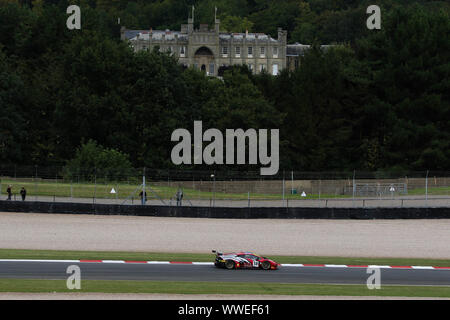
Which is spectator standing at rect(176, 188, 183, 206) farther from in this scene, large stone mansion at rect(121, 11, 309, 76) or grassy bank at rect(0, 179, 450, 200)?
large stone mansion at rect(121, 11, 309, 76)

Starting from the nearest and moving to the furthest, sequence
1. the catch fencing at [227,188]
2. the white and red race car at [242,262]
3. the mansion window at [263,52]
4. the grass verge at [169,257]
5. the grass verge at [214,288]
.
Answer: the grass verge at [214,288], the white and red race car at [242,262], the grass verge at [169,257], the catch fencing at [227,188], the mansion window at [263,52]

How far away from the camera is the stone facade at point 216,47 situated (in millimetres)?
178250

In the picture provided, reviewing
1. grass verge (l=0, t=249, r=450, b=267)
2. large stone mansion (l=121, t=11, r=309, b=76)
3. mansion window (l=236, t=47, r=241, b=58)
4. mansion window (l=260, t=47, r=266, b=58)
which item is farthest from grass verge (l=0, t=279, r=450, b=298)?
mansion window (l=260, t=47, r=266, b=58)

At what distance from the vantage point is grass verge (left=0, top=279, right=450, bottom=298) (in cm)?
2716

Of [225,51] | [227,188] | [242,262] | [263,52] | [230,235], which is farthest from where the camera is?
[263,52]

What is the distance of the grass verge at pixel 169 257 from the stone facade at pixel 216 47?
5580 inches

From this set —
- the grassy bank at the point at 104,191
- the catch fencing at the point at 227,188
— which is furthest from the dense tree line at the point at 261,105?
the grassy bank at the point at 104,191

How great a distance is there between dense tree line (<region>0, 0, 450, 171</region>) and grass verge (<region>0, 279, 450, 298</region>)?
51.5 m

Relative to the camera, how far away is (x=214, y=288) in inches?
1095

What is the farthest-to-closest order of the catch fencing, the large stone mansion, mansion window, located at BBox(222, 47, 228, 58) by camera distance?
1. mansion window, located at BBox(222, 47, 228, 58)
2. the large stone mansion
3. the catch fencing

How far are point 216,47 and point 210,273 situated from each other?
151 m

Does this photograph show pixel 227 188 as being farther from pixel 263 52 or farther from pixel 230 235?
pixel 263 52

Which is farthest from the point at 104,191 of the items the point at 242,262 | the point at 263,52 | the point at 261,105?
the point at 263,52

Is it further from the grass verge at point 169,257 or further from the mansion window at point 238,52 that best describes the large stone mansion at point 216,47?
the grass verge at point 169,257
